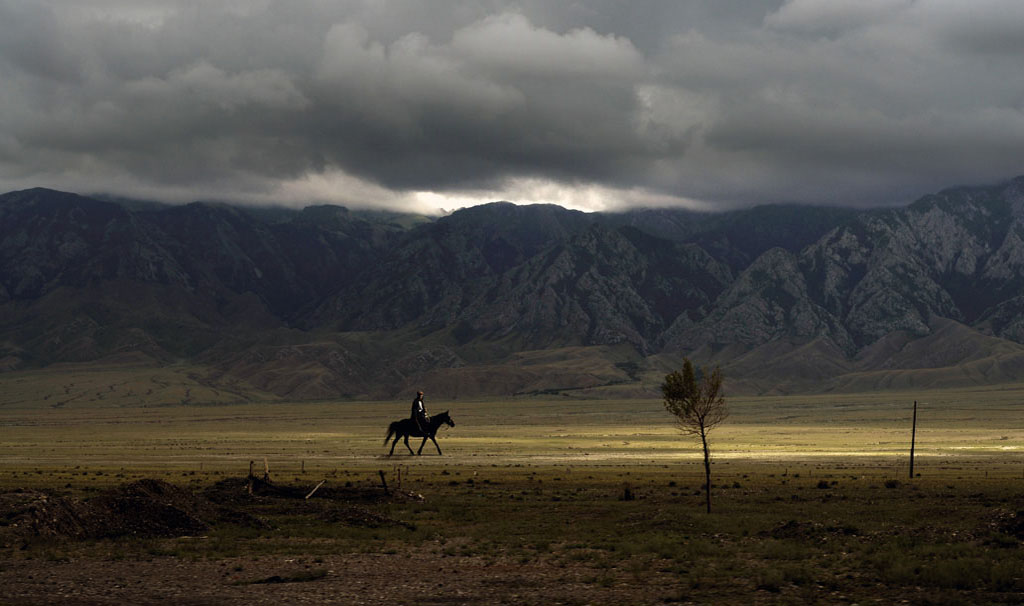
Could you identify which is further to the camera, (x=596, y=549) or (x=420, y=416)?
(x=420, y=416)

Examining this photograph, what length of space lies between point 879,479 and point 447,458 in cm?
3448

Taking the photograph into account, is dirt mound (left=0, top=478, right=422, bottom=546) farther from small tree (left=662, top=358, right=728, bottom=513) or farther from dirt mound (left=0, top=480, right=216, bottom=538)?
small tree (left=662, top=358, right=728, bottom=513)

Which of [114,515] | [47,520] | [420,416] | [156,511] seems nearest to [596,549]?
[156,511]

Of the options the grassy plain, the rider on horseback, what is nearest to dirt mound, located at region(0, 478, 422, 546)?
the grassy plain

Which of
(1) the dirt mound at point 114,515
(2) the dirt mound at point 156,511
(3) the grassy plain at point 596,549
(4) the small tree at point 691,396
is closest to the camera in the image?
(3) the grassy plain at point 596,549

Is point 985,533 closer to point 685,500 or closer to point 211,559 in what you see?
point 685,500

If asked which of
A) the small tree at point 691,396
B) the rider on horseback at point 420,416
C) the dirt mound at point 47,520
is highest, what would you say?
the small tree at point 691,396

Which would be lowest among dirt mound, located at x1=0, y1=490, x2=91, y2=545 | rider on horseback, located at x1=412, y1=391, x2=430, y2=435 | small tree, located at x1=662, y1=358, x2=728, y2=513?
dirt mound, located at x1=0, y1=490, x2=91, y2=545

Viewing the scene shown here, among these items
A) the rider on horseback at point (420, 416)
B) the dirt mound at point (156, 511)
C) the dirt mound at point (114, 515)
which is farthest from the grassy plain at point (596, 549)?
the rider on horseback at point (420, 416)

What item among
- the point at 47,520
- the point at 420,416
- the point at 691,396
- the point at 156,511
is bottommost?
the point at 47,520

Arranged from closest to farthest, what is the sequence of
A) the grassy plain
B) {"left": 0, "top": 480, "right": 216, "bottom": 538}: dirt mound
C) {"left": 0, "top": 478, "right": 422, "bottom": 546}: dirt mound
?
1. the grassy plain
2. {"left": 0, "top": 480, "right": 216, "bottom": 538}: dirt mound
3. {"left": 0, "top": 478, "right": 422, "bottom": 546}: dirt mound

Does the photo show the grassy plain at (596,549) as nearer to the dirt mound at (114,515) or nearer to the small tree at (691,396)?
the dirt mound at (114,515)

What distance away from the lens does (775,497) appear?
50094 millimetres

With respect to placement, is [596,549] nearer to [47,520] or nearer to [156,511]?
[156,511]
